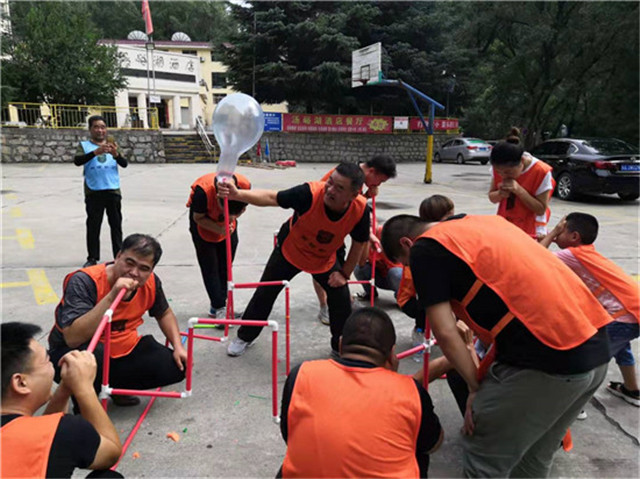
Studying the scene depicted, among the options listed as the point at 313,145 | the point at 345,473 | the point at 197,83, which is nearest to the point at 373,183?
the point at 345,473

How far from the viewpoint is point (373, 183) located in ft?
13.4

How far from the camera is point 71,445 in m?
1.47

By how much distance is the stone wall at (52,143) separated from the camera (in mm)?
17828

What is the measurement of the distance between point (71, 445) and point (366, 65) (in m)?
17.7

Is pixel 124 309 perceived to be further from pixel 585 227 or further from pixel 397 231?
pixel 585 227

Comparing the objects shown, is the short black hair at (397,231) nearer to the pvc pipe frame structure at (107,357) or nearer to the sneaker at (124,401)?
the pvc pipe frame structure at (107,357)

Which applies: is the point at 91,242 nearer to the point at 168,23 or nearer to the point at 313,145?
the point at 313,145

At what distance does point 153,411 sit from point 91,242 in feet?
10.9

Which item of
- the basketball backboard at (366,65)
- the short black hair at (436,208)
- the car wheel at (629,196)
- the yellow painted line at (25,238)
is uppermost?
the basketball backboard at (366,65)

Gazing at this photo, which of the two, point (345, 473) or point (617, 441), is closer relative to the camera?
point (345, 473)

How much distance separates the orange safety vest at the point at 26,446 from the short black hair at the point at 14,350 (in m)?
0.18

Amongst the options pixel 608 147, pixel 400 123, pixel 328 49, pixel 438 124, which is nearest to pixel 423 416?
pixel 608 147

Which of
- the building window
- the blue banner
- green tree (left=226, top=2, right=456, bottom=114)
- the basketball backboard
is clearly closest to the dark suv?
the basketball backboard

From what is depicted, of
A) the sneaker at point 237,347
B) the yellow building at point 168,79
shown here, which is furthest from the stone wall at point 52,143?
the sneaker at point 237,347
